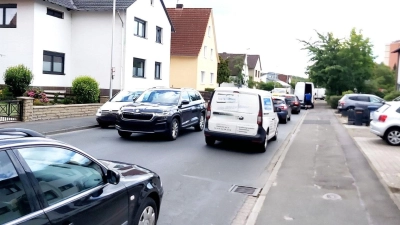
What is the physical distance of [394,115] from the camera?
47.6 feet

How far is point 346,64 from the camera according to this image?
4659cm

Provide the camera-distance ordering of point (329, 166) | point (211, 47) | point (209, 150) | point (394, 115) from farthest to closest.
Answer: point (211, 47) → point (394, 115) → point (209, 150) → point (329, 166)

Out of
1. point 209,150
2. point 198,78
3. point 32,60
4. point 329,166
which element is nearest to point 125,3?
point 32,60

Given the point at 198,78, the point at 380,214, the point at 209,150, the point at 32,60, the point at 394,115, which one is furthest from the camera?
the point at 198,78

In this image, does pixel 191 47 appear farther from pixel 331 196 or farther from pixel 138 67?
pixel 331 196

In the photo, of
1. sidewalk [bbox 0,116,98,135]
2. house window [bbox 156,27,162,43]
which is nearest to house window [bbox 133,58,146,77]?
house window [bbox 156,27,162,43]

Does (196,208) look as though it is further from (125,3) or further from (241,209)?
(125,3)

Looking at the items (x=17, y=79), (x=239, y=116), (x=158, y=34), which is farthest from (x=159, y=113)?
(x=158, y=34)

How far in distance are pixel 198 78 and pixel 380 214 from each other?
35.4 meters

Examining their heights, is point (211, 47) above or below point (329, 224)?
above

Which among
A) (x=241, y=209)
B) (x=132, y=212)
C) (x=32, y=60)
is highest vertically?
(x=32, y=60)

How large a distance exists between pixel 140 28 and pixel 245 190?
23952 millimetres

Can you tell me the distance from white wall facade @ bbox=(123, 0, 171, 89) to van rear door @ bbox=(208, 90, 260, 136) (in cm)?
1649

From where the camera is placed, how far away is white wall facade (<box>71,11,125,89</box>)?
90.9 feet
